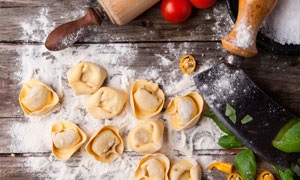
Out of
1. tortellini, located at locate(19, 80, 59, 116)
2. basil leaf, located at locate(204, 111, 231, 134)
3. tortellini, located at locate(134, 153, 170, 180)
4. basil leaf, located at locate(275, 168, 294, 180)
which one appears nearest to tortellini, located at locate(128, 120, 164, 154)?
tortellini, located at locate(134, 153, 170, 180)

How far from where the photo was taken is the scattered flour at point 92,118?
175cm

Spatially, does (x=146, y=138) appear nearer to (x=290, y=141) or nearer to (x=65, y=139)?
(x=65, y=139)

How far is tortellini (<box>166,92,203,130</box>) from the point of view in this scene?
5.52ft

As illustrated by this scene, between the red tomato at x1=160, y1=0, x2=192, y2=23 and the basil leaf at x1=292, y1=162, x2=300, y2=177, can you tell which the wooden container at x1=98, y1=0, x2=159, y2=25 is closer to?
the red tomato at x1=160, y1=0, x2=192, y2=23

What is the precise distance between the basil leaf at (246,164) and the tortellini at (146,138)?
0.24m

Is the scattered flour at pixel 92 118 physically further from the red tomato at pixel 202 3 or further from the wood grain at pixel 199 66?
the red tomato at pixel 202 3

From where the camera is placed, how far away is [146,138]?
1717 mm

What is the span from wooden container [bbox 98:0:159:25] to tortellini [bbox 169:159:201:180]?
0.46 metres

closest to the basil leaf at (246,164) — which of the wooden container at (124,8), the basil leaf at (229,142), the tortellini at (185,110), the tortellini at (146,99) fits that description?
the basil leaf at (229,142)

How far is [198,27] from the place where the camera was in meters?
1.74

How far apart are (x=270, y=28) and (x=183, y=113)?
36cm

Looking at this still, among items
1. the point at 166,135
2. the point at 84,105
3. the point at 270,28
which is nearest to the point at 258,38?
the point at 270,28

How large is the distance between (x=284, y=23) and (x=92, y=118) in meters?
0.65

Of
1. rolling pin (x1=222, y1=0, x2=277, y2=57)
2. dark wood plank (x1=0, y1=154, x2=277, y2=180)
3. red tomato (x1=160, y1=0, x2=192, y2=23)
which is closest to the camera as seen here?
rolling pin (x1=222, y1=0, x2=277, y2=57)
